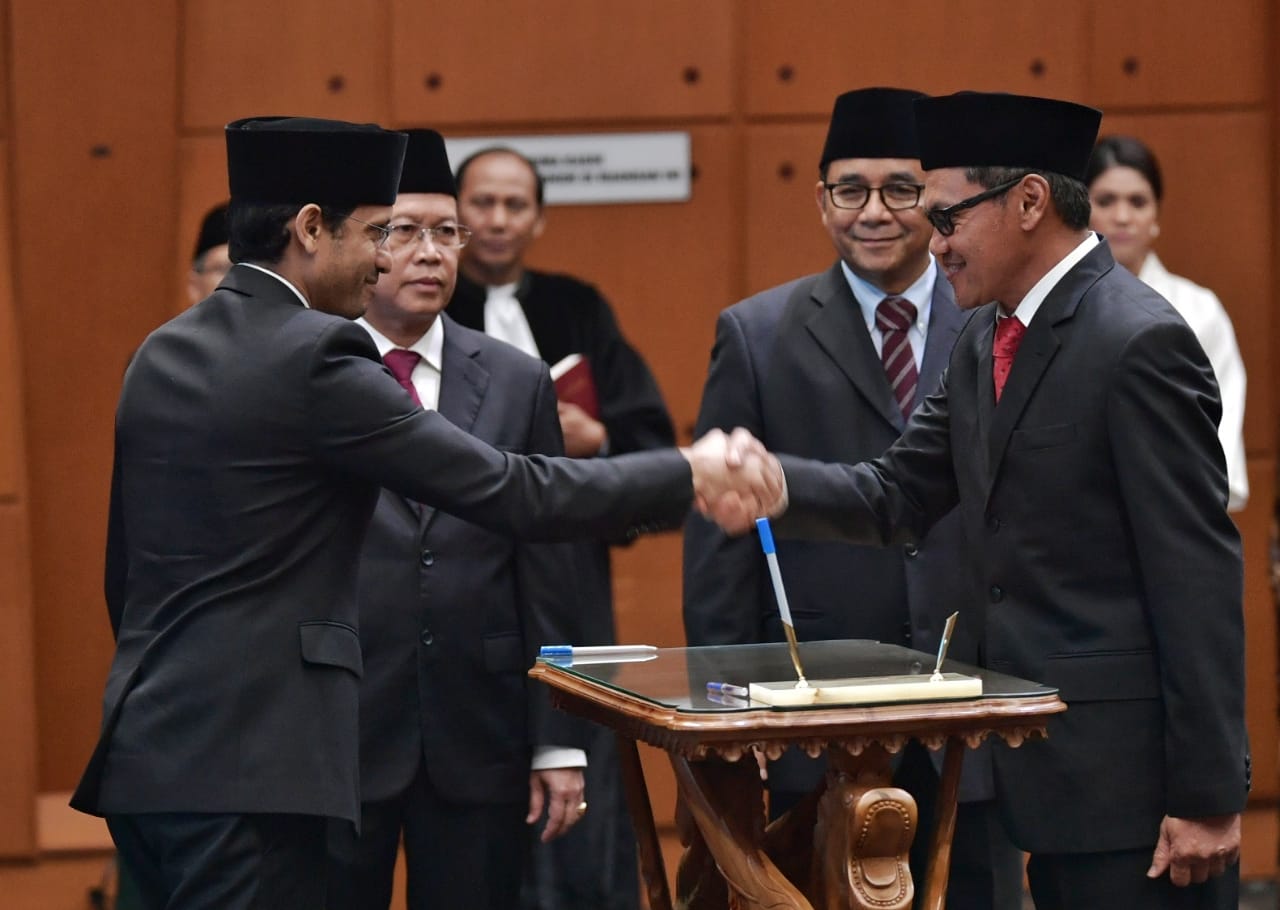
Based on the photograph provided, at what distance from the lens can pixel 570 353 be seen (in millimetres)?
4465

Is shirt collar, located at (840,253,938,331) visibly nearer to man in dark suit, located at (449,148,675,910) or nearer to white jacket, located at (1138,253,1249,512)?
man in dark suit, located at (449,148,675,910)

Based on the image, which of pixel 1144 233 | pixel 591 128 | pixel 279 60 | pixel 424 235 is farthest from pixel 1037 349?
pixel 279 60

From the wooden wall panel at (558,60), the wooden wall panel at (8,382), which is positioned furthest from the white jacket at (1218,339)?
the wooden wall panel at (8,382)

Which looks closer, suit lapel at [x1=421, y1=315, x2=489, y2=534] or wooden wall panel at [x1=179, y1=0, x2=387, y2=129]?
suit lapel at [x1=421, y1=315, x2=489, y2=534]

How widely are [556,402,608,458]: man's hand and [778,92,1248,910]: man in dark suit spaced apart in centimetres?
154

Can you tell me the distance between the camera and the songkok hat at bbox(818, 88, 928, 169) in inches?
143

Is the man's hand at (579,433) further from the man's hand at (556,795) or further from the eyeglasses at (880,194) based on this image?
the man's hand at (556,795)

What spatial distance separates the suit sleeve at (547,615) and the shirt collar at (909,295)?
71 cm

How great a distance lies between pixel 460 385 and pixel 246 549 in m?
0.91

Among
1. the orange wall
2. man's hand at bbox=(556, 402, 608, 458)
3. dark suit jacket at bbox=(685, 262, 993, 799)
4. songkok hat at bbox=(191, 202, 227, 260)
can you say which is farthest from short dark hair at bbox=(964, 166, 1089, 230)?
the orange wall

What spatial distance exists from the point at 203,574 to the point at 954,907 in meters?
1.55

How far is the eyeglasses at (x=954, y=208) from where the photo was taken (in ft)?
9.18

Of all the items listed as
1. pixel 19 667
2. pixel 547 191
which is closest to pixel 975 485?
pixel 547 191

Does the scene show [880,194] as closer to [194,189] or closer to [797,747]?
[797,747]
